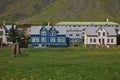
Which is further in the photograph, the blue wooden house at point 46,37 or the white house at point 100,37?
the blue wooden house at point 46,37

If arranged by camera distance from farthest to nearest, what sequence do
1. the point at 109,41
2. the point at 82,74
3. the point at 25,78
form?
the point at 109,41, the point at 82,74, the point at 25,78

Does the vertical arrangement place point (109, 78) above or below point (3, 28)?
below

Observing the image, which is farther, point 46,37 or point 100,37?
point 46,37

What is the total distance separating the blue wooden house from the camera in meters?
125

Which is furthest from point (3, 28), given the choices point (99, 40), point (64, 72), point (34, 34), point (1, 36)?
point (64, 72)

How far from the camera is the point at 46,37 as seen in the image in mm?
125500

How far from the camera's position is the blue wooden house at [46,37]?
411ft

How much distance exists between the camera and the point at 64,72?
24859mm

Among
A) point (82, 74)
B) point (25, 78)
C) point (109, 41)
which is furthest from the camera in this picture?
point (109, 41)

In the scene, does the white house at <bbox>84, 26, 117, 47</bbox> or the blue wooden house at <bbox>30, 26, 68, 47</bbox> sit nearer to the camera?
the white house at <bbox>84, 26, 117, 47</bbox>

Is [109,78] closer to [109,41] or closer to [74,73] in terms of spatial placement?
[74,73]

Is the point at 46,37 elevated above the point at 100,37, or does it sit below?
above

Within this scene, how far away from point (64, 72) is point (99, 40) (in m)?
102

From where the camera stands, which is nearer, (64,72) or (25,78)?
(25,78)
